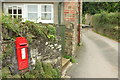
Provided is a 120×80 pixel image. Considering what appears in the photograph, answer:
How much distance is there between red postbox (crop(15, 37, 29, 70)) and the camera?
12.2 feet

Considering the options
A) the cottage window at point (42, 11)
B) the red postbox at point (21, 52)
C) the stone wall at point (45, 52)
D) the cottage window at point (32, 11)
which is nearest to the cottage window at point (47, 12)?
the cottage window at point (42, 11)

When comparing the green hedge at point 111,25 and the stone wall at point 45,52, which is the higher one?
the green hedge at point 111,25

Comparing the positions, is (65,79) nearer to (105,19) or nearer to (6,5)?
(6,5)

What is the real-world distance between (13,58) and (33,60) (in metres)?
0.72

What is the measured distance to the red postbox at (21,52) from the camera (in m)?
3.71

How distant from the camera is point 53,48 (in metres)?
5.27

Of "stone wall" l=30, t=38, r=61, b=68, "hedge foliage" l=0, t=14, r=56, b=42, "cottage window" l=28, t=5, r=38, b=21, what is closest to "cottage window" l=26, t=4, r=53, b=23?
"cottage window" l=28, t=5, r=38, b=21

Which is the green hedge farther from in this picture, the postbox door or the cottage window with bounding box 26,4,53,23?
the postbox door

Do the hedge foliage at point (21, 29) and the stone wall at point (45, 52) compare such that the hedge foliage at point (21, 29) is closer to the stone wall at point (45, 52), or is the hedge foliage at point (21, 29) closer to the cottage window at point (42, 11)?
the stone wall at point (45, 52)

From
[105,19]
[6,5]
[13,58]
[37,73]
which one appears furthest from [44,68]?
[105,19]

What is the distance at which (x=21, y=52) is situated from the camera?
3.77 meters

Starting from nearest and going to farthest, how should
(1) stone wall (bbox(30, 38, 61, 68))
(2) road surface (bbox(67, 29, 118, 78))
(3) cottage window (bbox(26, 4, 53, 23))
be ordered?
(1) stone wall (bbox(30, 38, 61, 68))
(2) road surface (bbox(67, 29, 118, 78))
(3) cottage window (bbox(26, 4, 53, 23))

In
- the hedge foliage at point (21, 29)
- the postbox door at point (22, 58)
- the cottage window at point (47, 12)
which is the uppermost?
the cottage window at point (47, 12)

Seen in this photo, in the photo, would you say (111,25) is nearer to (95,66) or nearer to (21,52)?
(95,66)
